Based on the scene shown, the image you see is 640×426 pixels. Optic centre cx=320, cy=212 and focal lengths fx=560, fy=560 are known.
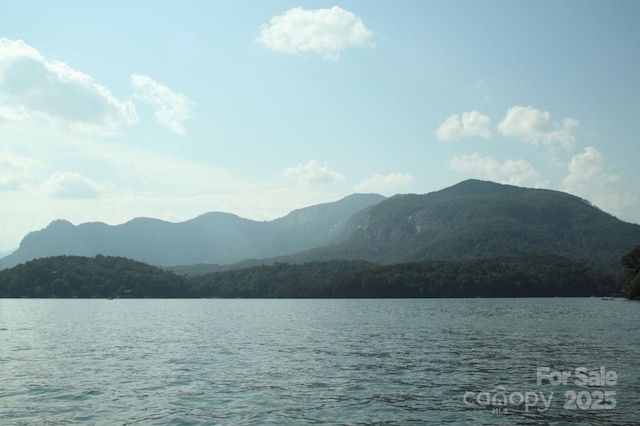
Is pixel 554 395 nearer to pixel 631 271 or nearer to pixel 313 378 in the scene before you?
pixel 313 378

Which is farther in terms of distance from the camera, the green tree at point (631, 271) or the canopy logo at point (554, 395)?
the green tree at point (631, 271)

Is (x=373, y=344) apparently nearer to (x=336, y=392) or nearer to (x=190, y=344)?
(x=190, y=344)

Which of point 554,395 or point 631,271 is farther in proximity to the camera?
point 631,271

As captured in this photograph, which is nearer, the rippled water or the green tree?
the rippled water

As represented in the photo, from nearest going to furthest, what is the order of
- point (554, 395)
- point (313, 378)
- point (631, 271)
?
point (554, 395) < point (313, 378) < point (631, 271)

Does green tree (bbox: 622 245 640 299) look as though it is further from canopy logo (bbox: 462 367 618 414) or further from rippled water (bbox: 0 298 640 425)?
canopy logo (bbox: 462 367 618 414)

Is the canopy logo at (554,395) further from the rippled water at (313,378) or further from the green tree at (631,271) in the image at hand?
the green tree at (631,271)

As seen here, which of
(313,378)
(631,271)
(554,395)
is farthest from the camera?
(631,271)

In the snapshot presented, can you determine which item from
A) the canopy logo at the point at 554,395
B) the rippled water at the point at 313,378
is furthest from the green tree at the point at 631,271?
the canopy logo at the point at 554,395

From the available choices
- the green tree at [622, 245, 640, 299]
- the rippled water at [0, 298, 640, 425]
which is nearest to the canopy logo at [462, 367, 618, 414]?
the rippled water at [0, 298, 640, 425]

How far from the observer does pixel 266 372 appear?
4134 centimetres

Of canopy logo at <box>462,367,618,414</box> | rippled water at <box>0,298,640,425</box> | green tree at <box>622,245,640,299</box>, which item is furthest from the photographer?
green tree at <box>622,245,640,299</box>

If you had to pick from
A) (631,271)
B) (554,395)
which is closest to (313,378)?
(554,395)

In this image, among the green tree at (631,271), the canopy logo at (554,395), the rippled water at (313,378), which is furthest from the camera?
the green tree at (631,271)
